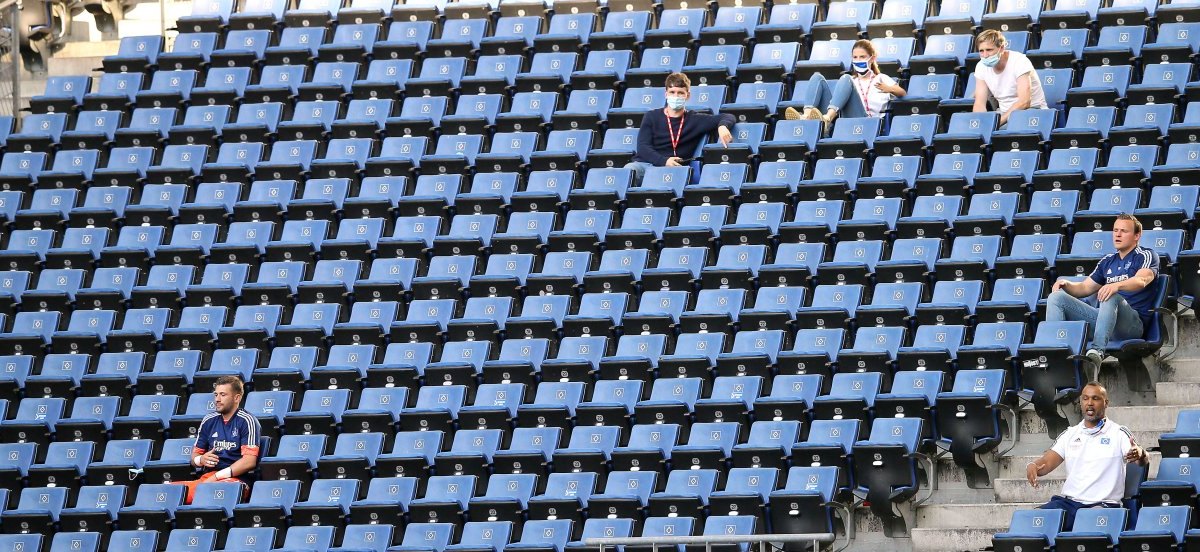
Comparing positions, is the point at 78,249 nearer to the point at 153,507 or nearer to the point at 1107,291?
the point at 153,507

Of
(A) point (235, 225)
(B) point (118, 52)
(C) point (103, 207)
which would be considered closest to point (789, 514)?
(A) point (235, 225)

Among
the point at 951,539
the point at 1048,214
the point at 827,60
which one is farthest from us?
the point at 827,60

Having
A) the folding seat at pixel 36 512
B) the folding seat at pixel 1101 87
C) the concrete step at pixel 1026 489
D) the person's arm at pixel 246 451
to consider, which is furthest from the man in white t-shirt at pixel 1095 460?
the folding seat at pixel 36 512

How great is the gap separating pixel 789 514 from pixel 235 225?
467 cm

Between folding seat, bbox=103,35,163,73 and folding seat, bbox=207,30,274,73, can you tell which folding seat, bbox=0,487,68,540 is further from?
folding seat, bbox=103,35,163,73

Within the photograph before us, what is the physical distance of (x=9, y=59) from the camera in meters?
14.6

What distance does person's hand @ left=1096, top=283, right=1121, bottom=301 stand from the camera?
9.55 meters

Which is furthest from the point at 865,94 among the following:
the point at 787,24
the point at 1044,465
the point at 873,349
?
the point at 1044,465

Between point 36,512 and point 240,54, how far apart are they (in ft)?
14.9

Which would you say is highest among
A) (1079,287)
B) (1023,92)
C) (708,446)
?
(1023,92)

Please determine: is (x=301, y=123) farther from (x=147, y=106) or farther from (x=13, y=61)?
(x=13, y=61)

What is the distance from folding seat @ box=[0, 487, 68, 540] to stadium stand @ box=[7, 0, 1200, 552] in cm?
2

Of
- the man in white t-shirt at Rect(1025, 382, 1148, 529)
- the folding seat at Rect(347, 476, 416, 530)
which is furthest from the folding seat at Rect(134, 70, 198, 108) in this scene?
the man in white t-shirt at Rect(1025, 382, 1148, 529)

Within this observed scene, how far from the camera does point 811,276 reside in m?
10.7
